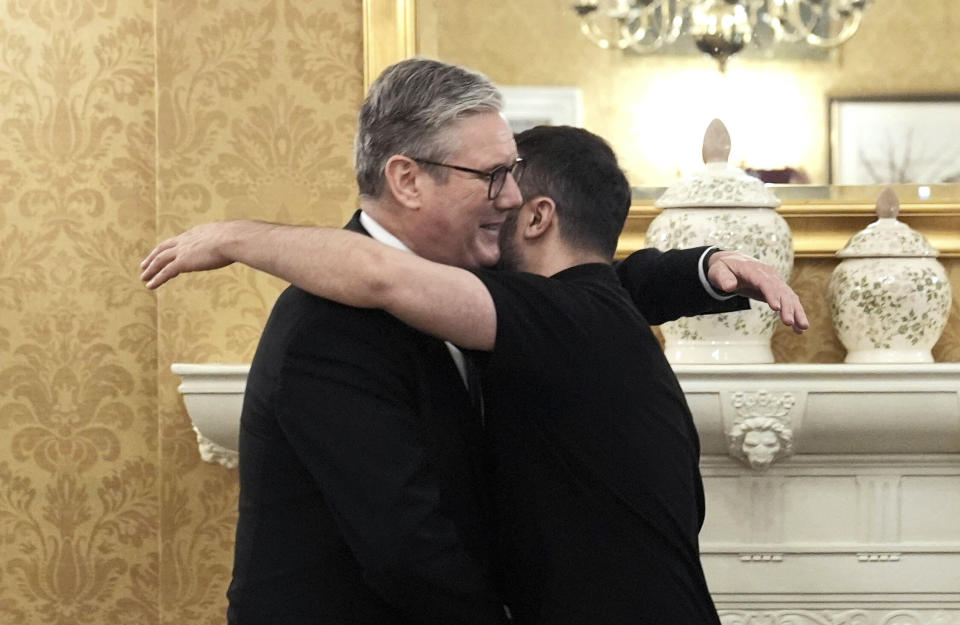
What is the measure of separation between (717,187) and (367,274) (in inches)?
59.3

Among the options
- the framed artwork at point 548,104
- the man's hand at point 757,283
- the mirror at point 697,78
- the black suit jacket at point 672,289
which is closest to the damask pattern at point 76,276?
the mirror at point 697,78

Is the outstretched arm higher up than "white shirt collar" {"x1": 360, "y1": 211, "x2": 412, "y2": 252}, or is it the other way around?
"white shirt collar" {"x1": 360, "y1": 211, "x2": 412, "y2": 252}

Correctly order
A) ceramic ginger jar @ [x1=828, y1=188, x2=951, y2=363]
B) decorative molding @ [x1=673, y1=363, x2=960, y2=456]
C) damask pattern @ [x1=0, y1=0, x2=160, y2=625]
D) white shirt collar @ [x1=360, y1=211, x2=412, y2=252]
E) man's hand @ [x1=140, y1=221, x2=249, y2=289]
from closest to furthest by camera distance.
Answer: man's hand @ [x1=140, y1=221, x2=249, y2=289] < white shirt collar @ [x1=360, y1=211, x2=412, y2=252] < decorative molding @ [x1=673, y1=363, x2=960, y2=456] < ceramic ginger jar @ [x1=828, y1=188, x2=951, y2=363] < damask pattern @ [x1=0, y1=0, x2=160, y2=625]

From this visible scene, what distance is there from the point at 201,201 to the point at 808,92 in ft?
4.77

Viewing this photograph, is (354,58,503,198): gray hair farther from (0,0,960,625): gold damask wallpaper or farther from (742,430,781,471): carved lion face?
(0,0,960,625): gold damask wallpaper

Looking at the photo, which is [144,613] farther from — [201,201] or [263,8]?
[263,8]

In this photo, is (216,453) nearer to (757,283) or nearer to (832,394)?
(832,394)

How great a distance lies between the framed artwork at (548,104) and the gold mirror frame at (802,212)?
10.1 inches

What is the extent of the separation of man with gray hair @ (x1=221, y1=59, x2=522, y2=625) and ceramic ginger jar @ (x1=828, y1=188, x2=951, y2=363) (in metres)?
1.39

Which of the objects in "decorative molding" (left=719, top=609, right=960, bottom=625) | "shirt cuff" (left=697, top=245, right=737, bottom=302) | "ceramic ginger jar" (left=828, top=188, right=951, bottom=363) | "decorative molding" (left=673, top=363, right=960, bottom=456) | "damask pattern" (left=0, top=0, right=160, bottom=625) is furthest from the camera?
"damask pattern" (left=0, top=0, right=160, bottom=625)

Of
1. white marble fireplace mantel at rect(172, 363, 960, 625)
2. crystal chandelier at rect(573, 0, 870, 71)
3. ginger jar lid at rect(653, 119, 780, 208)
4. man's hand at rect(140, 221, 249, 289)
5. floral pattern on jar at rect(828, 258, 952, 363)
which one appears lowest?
white marble fireplace mantel at rect(172, 363, 960, 625)

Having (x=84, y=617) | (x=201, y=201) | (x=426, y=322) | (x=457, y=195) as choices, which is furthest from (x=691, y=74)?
(x=84, y=617)

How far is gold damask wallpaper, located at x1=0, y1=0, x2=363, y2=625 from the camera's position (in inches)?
117

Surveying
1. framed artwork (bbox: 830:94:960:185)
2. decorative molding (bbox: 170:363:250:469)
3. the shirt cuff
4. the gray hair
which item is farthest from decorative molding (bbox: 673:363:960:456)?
the gray hair
